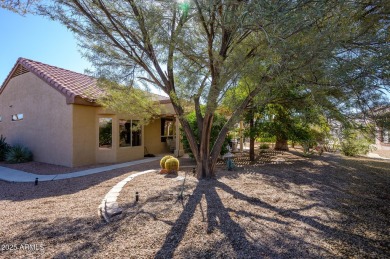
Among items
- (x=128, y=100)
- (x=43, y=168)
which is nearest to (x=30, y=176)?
(x=43, y=168)

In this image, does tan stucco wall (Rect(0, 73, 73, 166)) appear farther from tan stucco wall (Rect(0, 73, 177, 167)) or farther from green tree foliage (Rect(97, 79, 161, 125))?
green tree foliage (Rect(97, 79, 161, 125))

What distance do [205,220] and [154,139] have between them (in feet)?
39.5

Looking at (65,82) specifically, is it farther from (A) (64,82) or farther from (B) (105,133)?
(B) (105,133)

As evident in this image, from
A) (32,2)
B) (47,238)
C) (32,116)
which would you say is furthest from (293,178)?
(32,116)

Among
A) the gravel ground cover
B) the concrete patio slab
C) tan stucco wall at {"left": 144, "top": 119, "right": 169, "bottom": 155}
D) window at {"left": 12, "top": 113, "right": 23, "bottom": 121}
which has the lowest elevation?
the concrete patio slab

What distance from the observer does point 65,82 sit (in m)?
11.7

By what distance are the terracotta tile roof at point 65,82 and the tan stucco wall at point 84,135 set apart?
0.59 metres

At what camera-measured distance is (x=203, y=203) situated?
199 inches

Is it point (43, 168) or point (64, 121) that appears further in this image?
point (64, 121)

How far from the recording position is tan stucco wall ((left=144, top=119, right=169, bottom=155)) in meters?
15.2

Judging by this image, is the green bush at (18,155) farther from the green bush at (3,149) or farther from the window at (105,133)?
the window at (105,133)

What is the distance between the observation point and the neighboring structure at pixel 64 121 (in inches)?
428

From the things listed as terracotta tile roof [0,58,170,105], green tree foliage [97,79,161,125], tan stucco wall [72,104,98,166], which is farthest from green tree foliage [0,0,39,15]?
tan stucco wall [72,104,98,166]

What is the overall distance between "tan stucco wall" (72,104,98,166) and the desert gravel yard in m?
3.75
